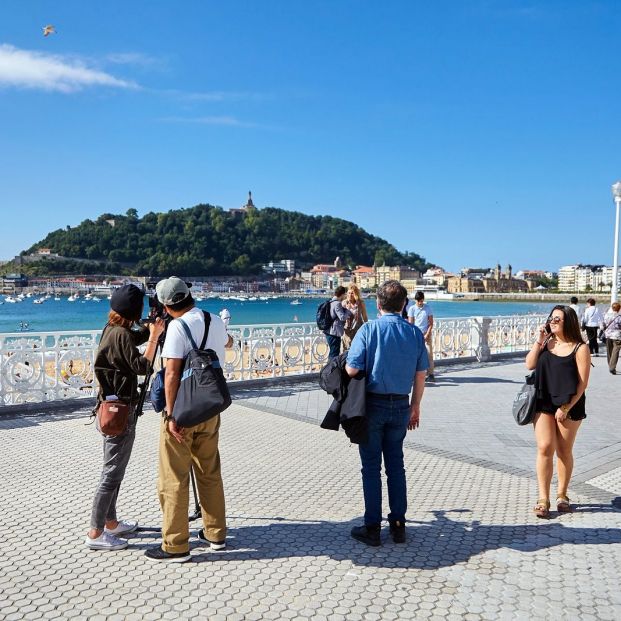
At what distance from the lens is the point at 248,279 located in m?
162

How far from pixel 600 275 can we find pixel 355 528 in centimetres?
20973

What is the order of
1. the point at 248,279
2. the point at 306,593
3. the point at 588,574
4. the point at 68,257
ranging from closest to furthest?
the point at 306,593 < the point at 588,574 < the point at 68,257 < the point at 248,279

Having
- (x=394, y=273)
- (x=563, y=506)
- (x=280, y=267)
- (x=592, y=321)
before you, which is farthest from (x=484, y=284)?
(x=563, y=506)

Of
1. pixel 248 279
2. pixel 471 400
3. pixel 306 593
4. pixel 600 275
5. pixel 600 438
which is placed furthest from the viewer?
pixel 600 275

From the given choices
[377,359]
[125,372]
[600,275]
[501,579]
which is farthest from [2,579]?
[600,275]

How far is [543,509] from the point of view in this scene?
14.9 ft

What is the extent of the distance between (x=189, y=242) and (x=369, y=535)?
140 metres

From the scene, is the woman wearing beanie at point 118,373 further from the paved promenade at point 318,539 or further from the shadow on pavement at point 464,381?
the shadow on pavement at point 464,381

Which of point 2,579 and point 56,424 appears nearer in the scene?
point 2,579

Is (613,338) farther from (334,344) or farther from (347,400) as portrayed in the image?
(347,400)

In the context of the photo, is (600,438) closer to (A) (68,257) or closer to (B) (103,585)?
(B) (103,585)

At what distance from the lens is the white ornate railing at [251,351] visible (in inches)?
321

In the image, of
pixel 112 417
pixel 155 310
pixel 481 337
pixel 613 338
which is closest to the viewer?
pixel 112 417

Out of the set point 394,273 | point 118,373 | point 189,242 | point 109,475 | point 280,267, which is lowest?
point 109,475
